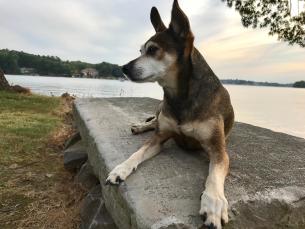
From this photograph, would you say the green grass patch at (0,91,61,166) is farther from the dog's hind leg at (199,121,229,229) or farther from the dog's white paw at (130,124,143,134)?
the dog's hind leg at (199,121,229,229)

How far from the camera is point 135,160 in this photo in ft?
13.3

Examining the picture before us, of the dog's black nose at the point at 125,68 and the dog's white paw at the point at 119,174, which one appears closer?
the dog's white paw at the point at 119,174

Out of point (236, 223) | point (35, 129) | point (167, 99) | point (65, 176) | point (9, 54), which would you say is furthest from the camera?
point (9, 54)

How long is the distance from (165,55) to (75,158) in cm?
328

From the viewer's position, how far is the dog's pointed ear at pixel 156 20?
187 inches

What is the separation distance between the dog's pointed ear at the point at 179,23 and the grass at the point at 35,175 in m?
2.62

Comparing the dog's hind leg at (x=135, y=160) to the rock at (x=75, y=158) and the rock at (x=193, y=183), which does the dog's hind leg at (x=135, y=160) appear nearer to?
the rock at (x=193, y=183)

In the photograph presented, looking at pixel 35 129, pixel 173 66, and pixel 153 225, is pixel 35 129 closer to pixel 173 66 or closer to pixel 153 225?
pixel 173 66

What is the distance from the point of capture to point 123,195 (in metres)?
3.47

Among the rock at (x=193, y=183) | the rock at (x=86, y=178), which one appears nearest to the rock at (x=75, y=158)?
the rock at (x=86, y=178)

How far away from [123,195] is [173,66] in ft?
5.05

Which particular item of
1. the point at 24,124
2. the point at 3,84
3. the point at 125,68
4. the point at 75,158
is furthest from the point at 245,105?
the point at 125,68

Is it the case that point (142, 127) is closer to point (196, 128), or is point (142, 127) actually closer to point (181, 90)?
point (181, 90)

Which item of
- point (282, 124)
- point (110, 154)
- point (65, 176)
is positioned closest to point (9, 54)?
point (282, 124)
